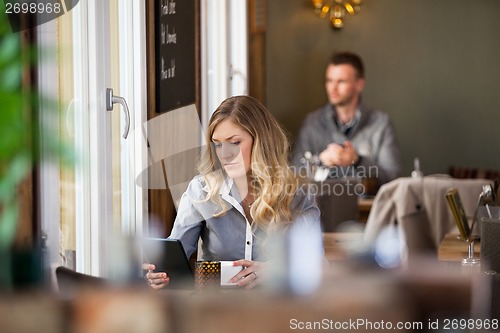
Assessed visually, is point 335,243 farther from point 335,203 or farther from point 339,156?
point 339,156

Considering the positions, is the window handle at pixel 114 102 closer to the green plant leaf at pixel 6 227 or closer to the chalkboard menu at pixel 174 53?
the chalkboard menu at pixel 174 53

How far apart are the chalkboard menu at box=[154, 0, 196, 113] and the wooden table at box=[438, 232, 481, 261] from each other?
1.23 metres

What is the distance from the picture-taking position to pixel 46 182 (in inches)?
85.3

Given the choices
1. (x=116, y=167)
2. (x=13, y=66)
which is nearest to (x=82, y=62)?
(x=116, y=167)

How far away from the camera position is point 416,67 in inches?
345

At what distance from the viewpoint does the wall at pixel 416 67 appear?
28.5 ft

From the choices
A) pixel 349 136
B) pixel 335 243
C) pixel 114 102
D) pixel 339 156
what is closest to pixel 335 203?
pixel 339 156

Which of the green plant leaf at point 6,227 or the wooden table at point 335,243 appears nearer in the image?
the green plant leaf at point 6,227

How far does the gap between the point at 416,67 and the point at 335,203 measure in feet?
9.42

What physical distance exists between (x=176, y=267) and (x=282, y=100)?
251 inches

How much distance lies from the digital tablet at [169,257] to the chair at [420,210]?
334cm

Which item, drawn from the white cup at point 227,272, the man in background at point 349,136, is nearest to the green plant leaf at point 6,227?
the white cup at point 227,272

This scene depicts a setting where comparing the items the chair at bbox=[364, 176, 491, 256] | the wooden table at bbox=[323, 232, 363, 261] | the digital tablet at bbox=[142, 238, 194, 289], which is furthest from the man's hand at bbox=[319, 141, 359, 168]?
the digital tablet at bbox=[142, 238, 194, 289]

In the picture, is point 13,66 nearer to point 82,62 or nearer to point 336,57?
point 82,62
